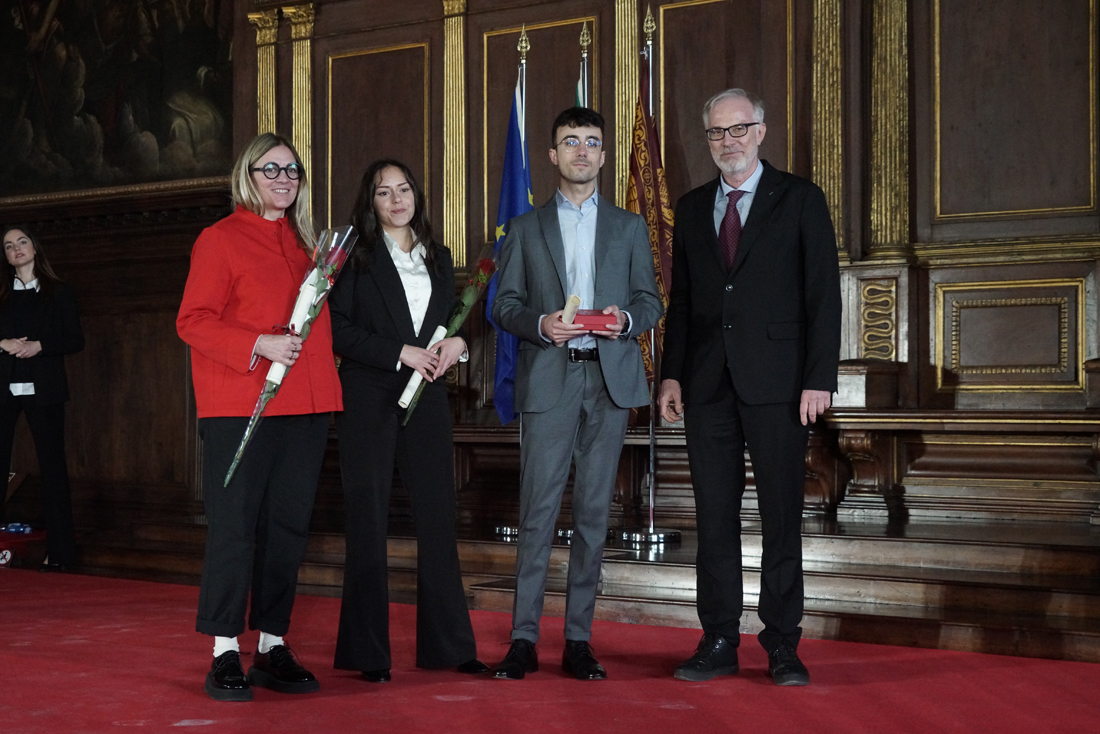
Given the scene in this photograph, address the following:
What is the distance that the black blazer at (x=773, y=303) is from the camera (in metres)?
3.27

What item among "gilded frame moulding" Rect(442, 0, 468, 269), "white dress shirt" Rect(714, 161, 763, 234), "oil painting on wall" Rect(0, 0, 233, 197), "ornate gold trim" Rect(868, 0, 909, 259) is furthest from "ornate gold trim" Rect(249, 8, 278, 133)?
"white dress shirt" Rect(714, 161, 763, 234)

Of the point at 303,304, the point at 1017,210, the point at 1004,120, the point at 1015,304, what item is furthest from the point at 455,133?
the point at 303,304

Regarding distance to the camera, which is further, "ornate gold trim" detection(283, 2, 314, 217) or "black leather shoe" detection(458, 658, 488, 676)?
"ornate gold trim" detection(283, 2, 314, 217)

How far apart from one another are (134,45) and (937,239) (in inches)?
235

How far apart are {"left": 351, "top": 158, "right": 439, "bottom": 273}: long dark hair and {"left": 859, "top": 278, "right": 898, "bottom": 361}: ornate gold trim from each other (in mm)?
3408

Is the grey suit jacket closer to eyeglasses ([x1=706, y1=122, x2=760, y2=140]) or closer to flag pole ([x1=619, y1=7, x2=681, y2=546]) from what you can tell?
eyeglasses ([x1=706, y1=122, x2=760, y2=140])

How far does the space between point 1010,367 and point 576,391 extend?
348 centimetres

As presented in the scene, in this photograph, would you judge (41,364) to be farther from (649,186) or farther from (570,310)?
(570,310)

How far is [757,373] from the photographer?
330 cm

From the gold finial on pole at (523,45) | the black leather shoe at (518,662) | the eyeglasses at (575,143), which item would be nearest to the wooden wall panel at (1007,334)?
the gold finial on pole at (523,45)

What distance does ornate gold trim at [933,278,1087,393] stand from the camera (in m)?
5.84

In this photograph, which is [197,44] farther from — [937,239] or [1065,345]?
[1065,345]

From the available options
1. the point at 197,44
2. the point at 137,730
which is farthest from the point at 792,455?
the point at 197,44

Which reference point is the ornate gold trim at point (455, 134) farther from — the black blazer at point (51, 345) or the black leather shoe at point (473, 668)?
the black leather shoe at point (473, 668)
